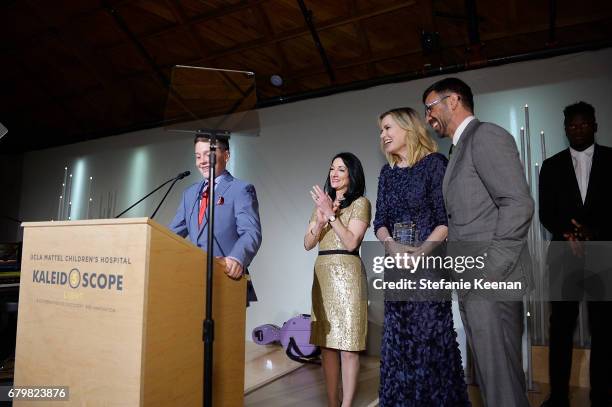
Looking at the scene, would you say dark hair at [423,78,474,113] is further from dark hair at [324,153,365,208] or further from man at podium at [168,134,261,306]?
man at podium at [168,134,261,306]

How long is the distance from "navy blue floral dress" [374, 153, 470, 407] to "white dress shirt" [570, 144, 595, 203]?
Answer: 1458 mm

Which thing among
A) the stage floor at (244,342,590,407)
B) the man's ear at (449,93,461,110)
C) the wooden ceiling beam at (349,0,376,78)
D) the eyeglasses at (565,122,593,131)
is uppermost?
the wooden ceiling beam at (349,0,376,78)

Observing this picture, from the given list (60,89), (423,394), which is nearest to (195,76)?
(423,394)

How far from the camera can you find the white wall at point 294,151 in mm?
3551

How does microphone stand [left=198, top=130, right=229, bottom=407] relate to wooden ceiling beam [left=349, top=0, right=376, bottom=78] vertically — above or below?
below

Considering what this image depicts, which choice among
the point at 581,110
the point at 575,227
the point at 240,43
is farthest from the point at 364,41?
the point at 575,227

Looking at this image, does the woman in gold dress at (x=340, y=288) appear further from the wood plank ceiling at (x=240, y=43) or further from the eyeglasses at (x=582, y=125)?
the wood plank ceiling at (x=240, y=43)

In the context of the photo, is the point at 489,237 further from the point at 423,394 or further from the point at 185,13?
the point at 185,13

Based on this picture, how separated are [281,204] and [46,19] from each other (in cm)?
374

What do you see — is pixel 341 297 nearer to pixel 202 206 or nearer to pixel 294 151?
pixel 202 206

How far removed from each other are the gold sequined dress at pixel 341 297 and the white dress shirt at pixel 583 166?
155 cm

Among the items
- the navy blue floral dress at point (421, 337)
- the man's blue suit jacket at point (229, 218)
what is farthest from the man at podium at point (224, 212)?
the navy blue floral dress at point (421, 337)

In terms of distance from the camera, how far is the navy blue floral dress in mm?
1745

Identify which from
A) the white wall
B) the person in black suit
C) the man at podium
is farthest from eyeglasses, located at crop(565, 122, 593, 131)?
the man at podium
